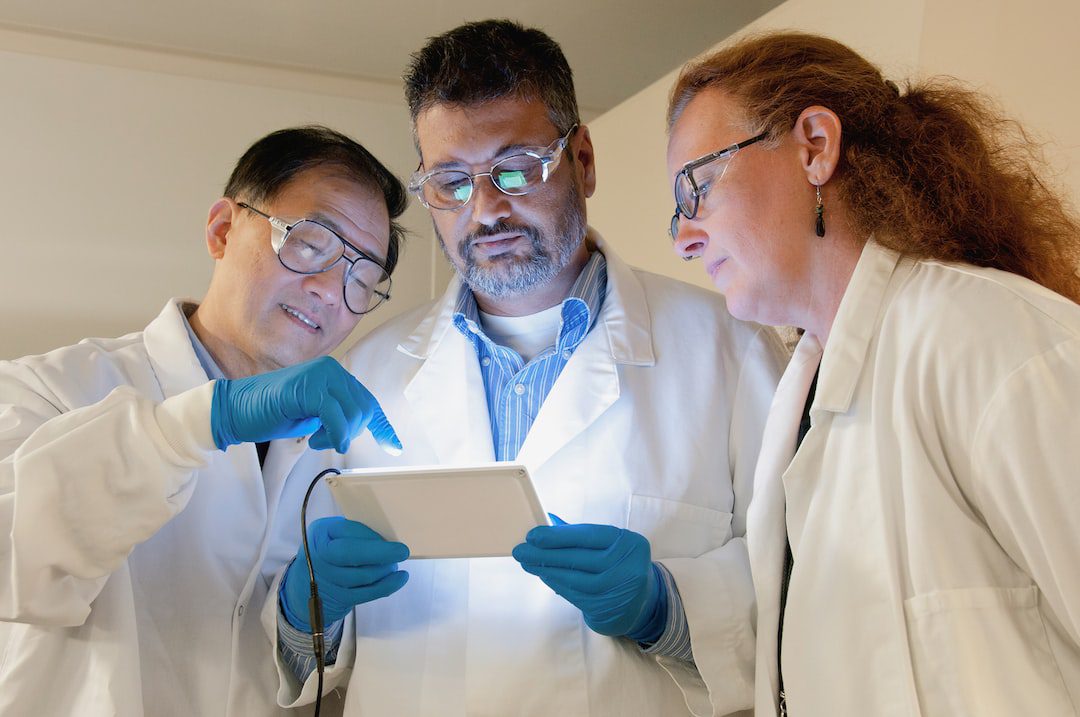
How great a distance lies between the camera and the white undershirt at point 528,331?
1.87 m

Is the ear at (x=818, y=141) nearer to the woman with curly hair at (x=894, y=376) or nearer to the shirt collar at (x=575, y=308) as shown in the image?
the woman with curly hair at (x=894, y=376)

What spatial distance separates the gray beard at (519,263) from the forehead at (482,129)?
141mm

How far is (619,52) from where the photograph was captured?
131 inches

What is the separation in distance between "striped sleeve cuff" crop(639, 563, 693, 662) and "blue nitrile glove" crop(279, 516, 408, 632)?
429 millimetres

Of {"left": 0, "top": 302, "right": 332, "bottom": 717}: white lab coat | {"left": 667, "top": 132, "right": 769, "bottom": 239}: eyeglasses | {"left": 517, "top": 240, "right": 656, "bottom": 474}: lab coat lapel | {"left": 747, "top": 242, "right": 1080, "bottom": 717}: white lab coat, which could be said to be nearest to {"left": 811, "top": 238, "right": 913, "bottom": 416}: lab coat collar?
{"left": 747, "top": 242, "right": 1080, "bottom": 717}: white lab coat

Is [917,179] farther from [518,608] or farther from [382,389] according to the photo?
[382,389]

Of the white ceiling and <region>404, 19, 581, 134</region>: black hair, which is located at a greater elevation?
the white ceiling

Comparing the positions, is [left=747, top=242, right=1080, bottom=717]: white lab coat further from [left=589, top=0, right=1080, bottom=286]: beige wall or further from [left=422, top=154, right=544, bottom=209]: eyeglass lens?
[left=589, top=0, right=1080, bottom=286]: beige wall

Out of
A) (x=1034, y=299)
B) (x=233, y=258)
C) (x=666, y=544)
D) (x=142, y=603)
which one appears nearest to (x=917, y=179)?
(x=1034, y=299)

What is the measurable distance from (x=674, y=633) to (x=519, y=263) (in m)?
0.71

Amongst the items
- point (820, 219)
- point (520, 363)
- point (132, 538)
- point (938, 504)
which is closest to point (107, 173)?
point (520, 363)

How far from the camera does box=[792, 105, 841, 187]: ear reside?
52.9 inches

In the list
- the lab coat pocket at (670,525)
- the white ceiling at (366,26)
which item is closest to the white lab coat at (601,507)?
the lab coat pocket at (670,525)

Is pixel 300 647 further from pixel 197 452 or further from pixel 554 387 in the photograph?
pixel 554 387
